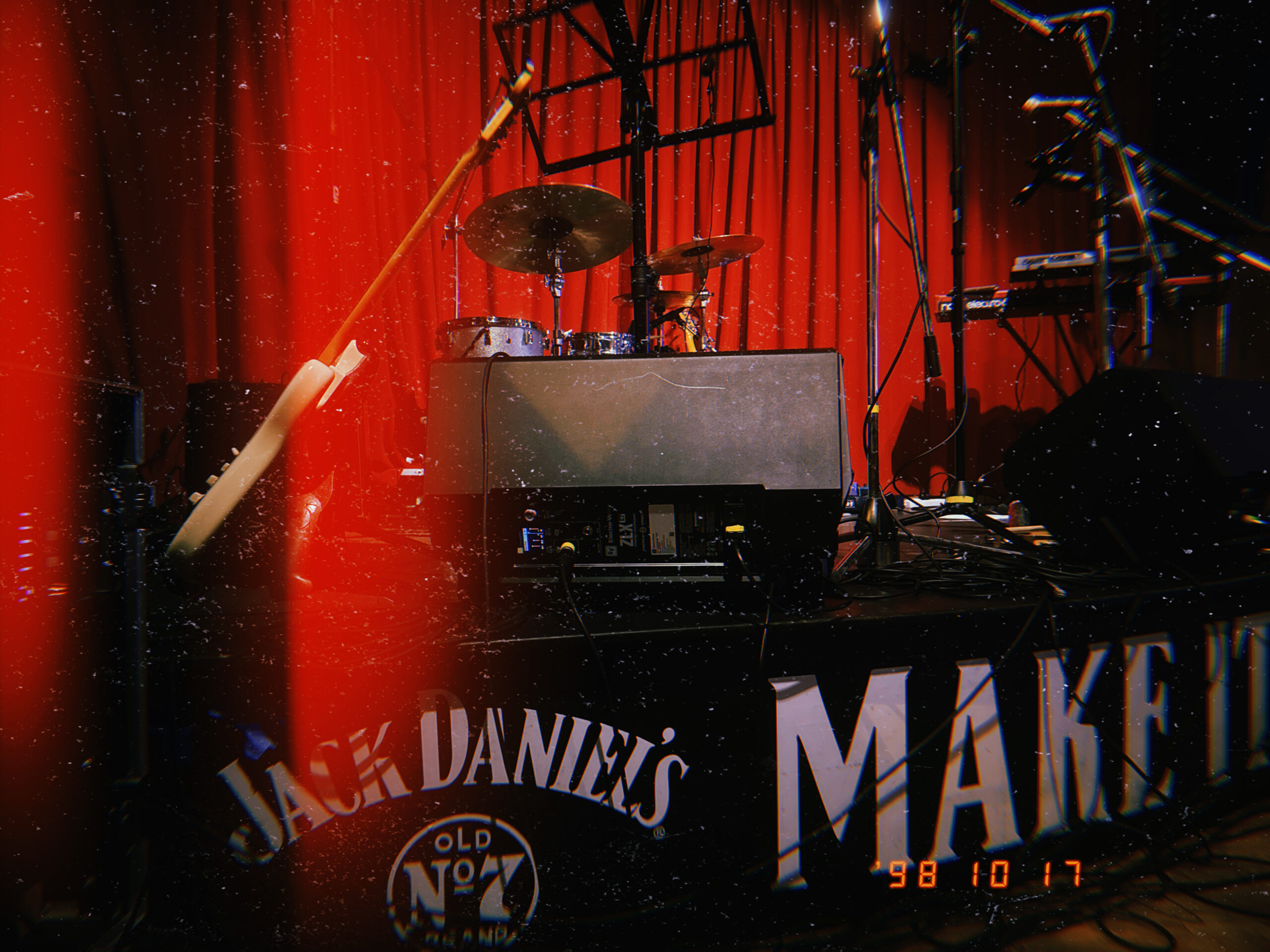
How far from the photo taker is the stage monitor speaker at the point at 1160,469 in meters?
0.85

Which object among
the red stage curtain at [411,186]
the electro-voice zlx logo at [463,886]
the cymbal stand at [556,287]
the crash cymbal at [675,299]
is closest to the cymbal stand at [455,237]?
the red stage curtain at [411,186]

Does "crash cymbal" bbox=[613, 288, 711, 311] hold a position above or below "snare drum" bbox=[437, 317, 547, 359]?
above

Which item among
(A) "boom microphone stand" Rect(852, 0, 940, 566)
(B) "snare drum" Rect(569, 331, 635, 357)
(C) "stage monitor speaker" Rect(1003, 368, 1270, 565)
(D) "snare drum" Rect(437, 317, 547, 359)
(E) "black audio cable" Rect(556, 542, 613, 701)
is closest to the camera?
(E) "black audio cable" Rect(556, 542, 613, 701)

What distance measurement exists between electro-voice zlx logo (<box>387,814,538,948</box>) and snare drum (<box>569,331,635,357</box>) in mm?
1597

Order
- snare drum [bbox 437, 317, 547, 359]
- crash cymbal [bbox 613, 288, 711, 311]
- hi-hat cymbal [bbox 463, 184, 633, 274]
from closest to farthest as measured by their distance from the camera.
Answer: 1. hi-hat cymbal [bbox 463, 184, 633, 274]
2. snare drum [bbox 437, 317, 547, 359]
3. crash cymbal [bbox 613, 288, 711, 311]

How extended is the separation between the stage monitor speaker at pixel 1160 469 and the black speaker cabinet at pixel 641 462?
55cm

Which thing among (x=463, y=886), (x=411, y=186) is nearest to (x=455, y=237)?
(x=411, y=186)

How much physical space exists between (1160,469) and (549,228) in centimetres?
170

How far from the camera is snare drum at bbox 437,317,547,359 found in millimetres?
1933

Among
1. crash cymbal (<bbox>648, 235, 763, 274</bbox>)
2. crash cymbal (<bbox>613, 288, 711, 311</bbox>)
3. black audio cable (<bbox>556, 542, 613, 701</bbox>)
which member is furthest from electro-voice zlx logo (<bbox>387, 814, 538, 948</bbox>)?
crash cymbal (<bbox>648, 235, 763, 274</bbox>)

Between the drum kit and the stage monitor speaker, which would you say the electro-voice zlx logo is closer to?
the stage monitor speaker

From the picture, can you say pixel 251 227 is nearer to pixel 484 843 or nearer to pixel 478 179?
pixel 478 179

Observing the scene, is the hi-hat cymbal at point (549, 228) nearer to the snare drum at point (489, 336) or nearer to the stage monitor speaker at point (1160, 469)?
the snare drum at point (489, 336)

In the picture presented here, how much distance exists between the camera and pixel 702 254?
2.17 meters
